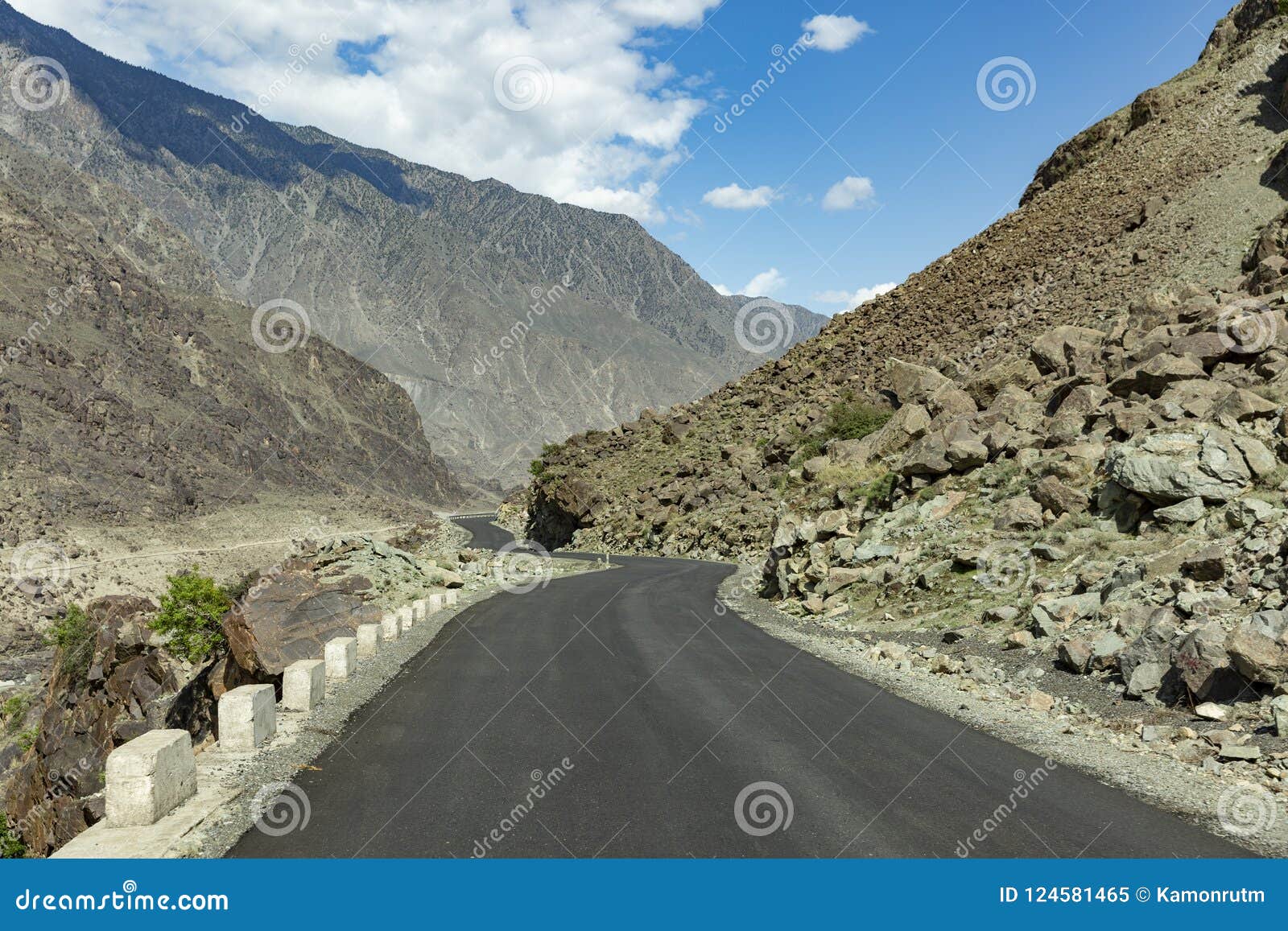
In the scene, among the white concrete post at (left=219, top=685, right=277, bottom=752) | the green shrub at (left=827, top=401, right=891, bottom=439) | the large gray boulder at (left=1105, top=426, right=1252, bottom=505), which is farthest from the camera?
the green shrub at (left=827, top=401, right=891, bottom=439)

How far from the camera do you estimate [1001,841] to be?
20.9ft

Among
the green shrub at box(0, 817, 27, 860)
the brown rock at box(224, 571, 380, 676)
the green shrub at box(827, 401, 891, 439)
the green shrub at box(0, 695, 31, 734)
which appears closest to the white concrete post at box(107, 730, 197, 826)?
the brown rock at box(224, 571, 380, 676)

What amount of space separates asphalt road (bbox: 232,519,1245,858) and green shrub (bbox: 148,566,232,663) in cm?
1213

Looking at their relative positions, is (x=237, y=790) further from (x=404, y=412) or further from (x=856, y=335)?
(x=404, y=412)

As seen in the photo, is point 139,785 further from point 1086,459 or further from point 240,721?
point 1086,459

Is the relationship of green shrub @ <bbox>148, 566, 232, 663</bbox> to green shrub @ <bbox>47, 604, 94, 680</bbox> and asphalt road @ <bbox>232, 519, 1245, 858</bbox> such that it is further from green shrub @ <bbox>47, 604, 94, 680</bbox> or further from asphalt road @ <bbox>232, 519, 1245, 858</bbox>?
asphalt road @ <bbox>232, 519, 1245, 858</bbox>

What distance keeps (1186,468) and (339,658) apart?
14.1 metres

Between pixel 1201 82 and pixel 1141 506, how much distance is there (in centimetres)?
5270

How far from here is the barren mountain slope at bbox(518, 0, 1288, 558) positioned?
38719 millimetres

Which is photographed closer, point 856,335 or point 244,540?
point 856,335

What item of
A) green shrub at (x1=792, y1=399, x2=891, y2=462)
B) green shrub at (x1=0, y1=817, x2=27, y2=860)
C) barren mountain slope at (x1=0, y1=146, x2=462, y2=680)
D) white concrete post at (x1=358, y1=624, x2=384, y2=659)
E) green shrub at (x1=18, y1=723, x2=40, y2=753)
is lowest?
green shrub at (x1=0, y1=817, x2=27, y2=860)

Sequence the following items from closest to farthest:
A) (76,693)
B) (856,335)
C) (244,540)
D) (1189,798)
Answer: (1189,798) < (76,693) < (856,335) < (244,540)

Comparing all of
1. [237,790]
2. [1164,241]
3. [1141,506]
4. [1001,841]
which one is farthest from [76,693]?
[1164,241]

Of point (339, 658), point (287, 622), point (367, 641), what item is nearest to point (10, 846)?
point (287, 622)
